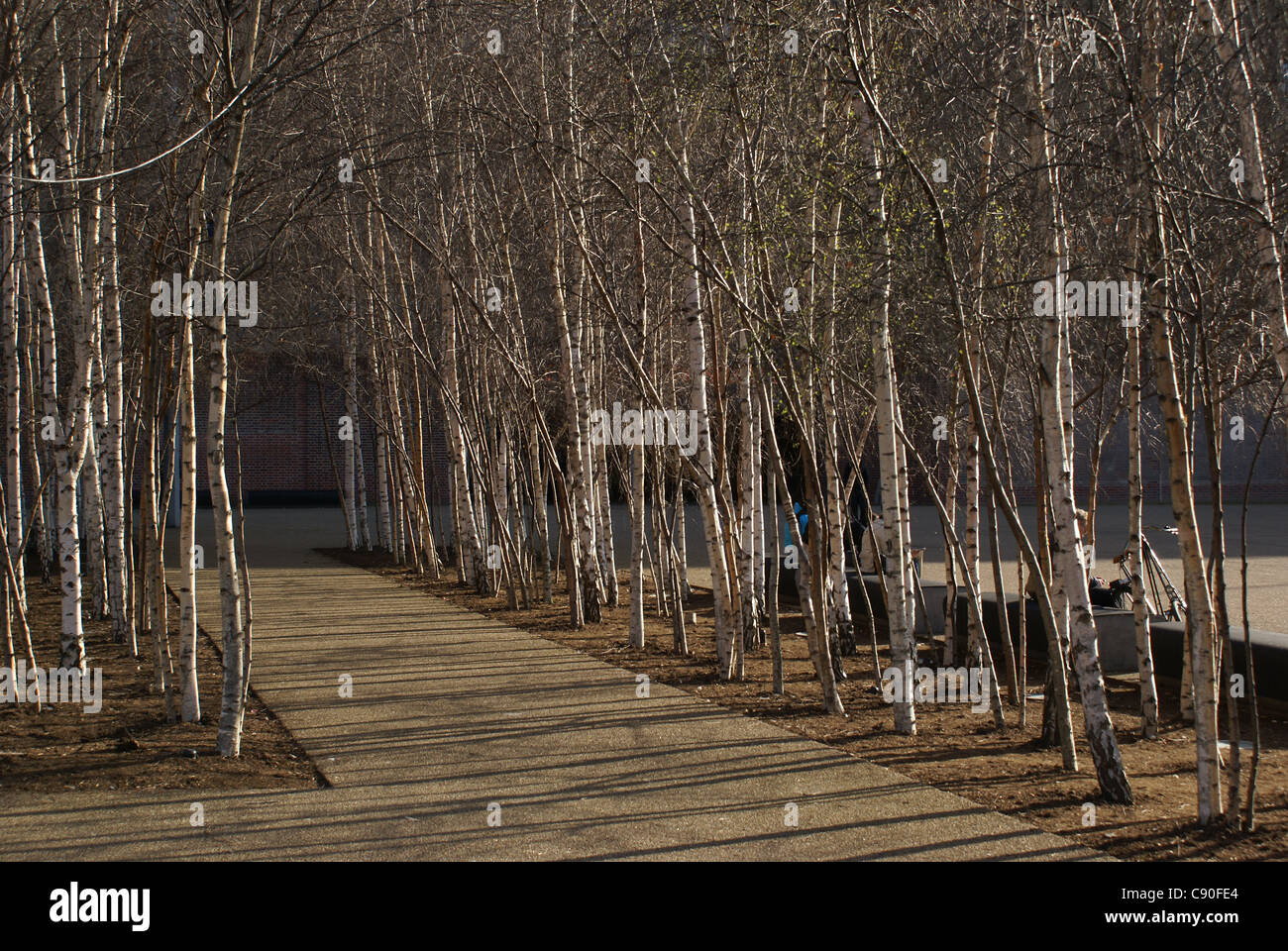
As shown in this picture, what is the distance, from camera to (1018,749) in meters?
6.93

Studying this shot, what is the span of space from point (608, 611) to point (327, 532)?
13.5 metres

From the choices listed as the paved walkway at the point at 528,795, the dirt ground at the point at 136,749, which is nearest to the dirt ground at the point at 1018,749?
the paved walkway at the point at 528,795

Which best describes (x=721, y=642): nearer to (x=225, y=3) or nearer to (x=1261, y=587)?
(x=225, y=3)

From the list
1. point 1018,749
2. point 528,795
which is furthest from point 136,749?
point 1018,749

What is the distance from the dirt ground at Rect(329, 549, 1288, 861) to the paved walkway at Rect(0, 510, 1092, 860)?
0.83 ft

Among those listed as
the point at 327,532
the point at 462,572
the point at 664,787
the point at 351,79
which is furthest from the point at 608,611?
the point at 327,532

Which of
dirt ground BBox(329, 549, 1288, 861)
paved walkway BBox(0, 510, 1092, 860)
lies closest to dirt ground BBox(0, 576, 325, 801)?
paved walkway BBox(0, 510, 1092, 860)

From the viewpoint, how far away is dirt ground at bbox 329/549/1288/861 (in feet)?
17.0

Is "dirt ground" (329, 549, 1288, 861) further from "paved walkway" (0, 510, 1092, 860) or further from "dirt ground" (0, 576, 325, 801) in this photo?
"dirt ground" (0, 576, 325, 801)

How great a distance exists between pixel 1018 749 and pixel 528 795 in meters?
3.05

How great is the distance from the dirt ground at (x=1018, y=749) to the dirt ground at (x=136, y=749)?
10.2ft

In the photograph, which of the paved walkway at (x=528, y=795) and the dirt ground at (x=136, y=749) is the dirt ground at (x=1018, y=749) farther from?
the dirt ground at (x=136, y=749)

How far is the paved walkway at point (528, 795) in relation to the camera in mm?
5004

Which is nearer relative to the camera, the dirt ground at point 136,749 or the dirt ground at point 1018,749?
the dirt ground at point 1018,749
